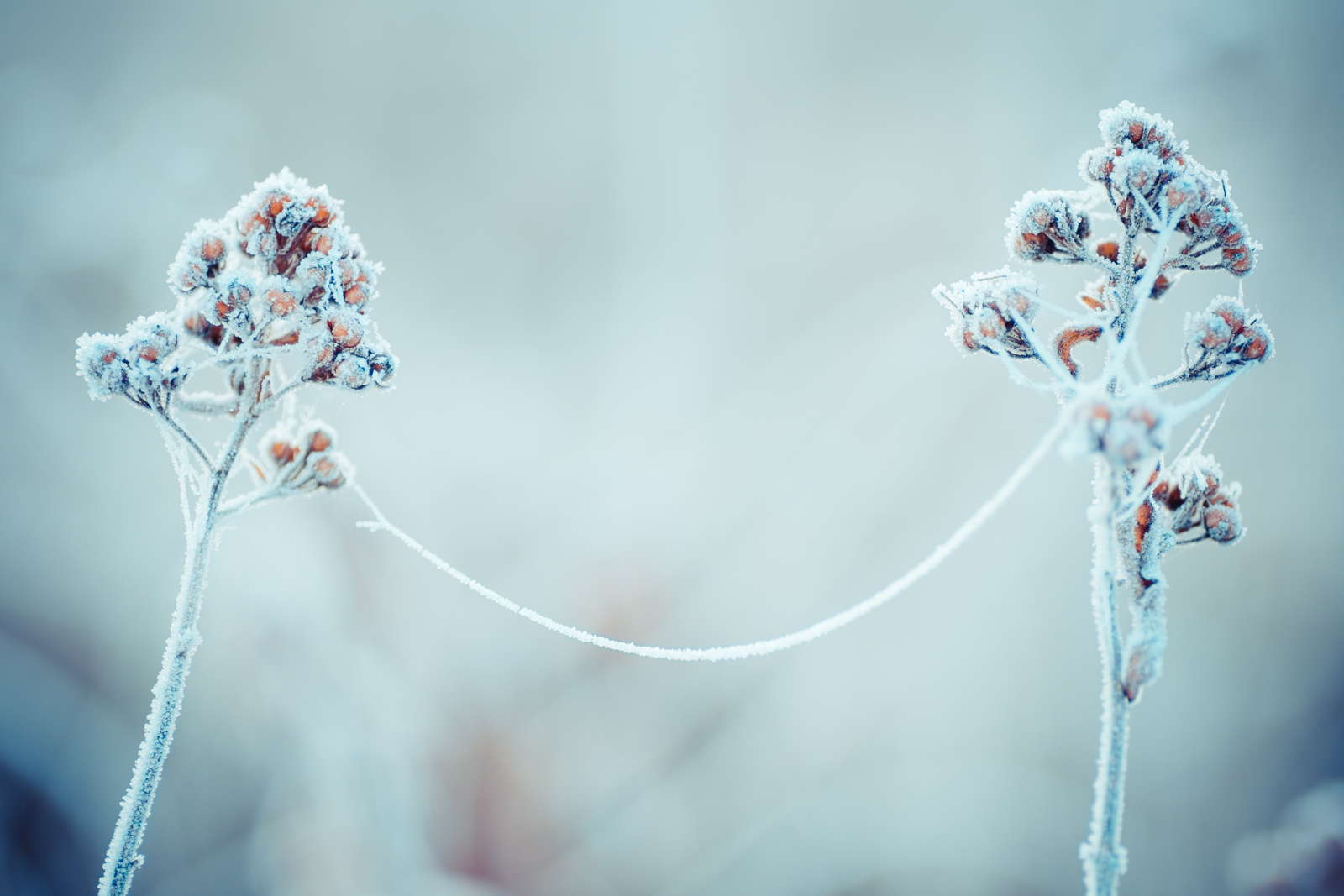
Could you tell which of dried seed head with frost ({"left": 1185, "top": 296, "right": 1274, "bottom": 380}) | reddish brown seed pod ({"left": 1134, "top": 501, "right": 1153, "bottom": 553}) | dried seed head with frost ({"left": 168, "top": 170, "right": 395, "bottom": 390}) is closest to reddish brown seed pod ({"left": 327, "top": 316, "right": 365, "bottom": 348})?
dried seed head with frost ({"left": 168, "top": 170, "right": 395, "bottom": 390})

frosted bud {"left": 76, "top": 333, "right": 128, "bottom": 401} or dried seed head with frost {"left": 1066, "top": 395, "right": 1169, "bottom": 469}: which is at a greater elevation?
dried seed head with frost {"left": 1066, "top": 395, "right": 1169, "bottom": 469}

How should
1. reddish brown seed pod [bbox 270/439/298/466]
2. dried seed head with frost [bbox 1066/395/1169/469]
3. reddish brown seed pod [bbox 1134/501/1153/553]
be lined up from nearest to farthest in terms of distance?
dried seed head with frost [bbox 1066/395/1169/469] < reddish brown seed pod [bbox 1134/501/1153/553] < reddish brown seed pod [bbox 270/439/298/466]

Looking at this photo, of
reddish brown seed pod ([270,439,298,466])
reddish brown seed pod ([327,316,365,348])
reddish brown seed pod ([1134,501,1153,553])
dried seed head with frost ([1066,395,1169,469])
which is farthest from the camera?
reddish brown seed pod ([270,439,298,466])

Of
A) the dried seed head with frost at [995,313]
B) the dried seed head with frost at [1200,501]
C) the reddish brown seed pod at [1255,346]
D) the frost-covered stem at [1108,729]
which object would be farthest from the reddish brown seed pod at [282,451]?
the reddish brown seed pod at [1255,346]

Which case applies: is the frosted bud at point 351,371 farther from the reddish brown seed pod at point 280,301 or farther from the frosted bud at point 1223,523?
the frosted bud at point 1223,523

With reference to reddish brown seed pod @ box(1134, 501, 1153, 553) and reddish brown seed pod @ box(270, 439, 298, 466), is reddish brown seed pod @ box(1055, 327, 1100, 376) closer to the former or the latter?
reddish brown seed pod @ box(1134, 501, 1153, 553)

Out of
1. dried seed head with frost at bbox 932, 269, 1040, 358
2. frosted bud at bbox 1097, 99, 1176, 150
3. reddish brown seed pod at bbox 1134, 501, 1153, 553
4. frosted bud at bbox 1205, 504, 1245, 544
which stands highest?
frosted bud at bbox 1097, 99, 1176, 150

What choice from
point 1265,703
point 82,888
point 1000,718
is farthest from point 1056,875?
point 82,888

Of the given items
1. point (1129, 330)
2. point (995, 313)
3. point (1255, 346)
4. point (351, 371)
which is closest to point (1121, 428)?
point (1129, 330)

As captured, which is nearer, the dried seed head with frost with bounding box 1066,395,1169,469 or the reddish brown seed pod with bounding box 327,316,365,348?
the dried seed head with frost with bounding box 1066,395,1169,469
